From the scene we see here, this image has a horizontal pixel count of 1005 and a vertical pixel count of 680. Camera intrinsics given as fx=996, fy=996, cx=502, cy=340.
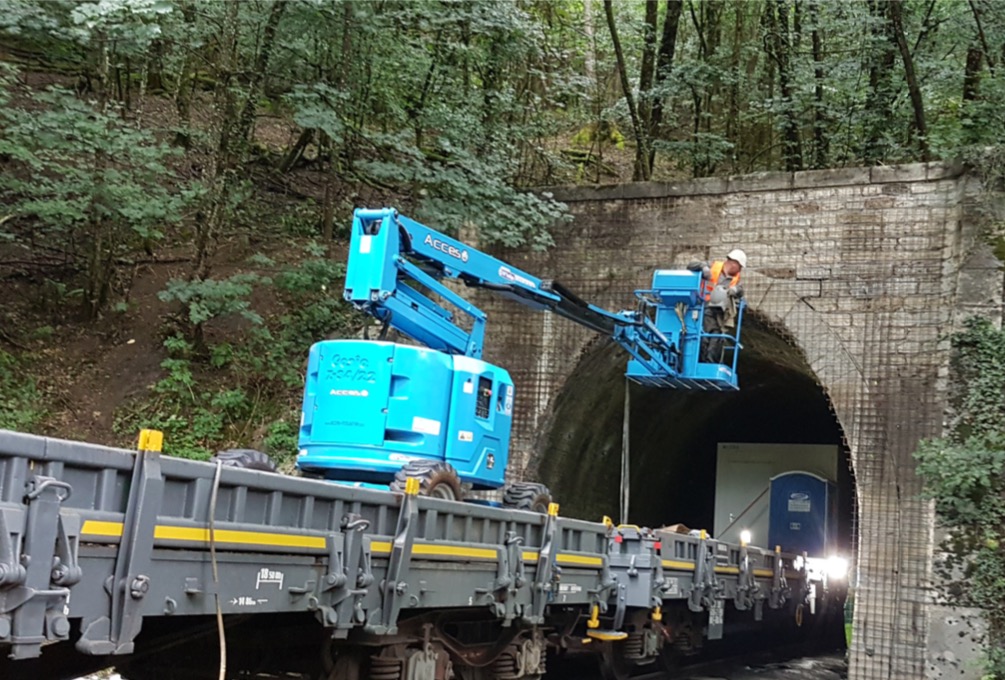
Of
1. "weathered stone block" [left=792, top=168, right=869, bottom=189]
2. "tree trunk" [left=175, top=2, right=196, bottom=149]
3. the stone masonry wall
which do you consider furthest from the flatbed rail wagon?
"tree trunk" [left=175, top=2, right=196, bottom=149]

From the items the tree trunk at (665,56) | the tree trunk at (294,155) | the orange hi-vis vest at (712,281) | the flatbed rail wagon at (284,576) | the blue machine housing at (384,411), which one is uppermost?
the tree trunk at (665,56)

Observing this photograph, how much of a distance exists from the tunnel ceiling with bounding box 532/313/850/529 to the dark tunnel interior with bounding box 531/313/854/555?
23 millimetres

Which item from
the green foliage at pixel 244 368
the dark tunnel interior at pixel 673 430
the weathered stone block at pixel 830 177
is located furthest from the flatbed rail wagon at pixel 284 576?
the weathered stone block at pixel 830 177

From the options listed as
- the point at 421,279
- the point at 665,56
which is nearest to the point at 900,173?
the point at 665,56

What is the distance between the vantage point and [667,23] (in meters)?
20.0

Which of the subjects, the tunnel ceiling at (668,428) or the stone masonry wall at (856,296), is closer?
the stone masonry wall at (856,296)

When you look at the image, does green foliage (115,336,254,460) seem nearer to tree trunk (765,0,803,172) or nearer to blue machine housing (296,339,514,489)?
blue machine housing (296,339,514,489)

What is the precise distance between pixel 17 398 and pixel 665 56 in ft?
44.6

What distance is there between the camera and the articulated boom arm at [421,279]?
8.65 m

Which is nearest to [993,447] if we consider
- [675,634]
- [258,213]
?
[675,634]

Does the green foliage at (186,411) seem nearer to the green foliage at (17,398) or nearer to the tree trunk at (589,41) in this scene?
the green foliage at (17,398)

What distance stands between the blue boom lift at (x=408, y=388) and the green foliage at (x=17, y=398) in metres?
6.64

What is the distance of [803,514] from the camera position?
18469 millimetres

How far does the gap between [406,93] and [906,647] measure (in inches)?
461
